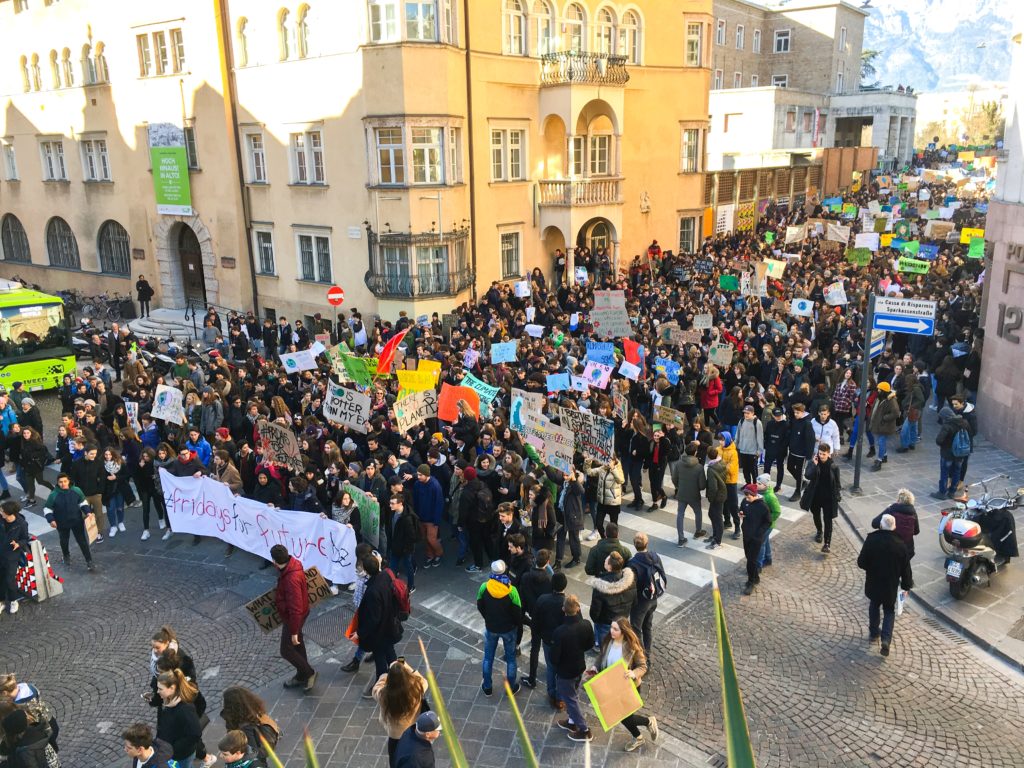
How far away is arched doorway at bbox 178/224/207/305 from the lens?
1253 inches

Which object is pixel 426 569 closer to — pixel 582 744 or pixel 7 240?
pixel 582 744

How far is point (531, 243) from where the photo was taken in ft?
96.7

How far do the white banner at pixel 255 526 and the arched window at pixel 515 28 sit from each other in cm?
1989

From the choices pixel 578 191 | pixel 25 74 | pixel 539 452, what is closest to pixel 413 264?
pixel 578 191

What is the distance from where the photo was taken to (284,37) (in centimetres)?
2611

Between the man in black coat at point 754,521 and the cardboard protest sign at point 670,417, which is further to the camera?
the cardboard protest sign at point 670,417

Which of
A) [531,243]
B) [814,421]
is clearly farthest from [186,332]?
[814,421]

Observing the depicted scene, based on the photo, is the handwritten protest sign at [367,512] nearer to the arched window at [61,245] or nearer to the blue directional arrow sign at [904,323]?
the blue directional arrow sign at [904,323]

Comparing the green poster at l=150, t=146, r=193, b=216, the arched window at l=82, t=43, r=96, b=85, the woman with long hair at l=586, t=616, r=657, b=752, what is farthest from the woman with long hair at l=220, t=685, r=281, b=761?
the arched window at l=82, t=43, r=96, b=85

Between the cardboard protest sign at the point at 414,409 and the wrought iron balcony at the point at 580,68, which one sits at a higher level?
the wrought iron balcony at the point at 580,68

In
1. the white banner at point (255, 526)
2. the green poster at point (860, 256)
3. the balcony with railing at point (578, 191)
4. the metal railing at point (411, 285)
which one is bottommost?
Answer: the white banner at point (255, 526)

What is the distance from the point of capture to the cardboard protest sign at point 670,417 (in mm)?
13508

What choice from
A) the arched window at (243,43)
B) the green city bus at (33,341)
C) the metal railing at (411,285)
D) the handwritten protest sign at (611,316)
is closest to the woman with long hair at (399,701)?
the handwritten protest sign at (611,316)

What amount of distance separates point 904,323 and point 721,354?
3.81 meters
